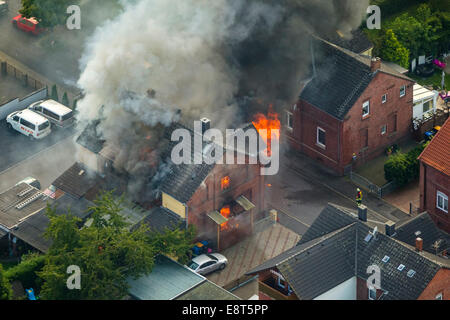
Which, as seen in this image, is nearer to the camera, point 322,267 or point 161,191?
point 322,267

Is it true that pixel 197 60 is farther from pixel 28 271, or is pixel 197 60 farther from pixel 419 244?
pixel 419 244

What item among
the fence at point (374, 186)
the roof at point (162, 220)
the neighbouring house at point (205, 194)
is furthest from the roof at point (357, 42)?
the roof at point (162, 220)

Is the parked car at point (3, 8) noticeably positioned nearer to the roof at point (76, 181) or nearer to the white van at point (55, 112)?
the white van at point (55, 112)

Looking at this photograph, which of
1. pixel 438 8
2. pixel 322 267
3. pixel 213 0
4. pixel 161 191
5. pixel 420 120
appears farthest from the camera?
pixel 438 8

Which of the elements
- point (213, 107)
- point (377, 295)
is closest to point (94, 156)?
point (213, 107)

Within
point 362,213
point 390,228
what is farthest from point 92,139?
point 390,228

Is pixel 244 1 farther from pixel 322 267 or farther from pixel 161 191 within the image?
pixel 322 267
